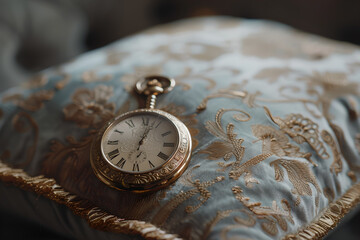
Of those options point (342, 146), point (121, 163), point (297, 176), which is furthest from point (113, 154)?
point (342, 146)

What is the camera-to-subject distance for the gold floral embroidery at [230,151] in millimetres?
398

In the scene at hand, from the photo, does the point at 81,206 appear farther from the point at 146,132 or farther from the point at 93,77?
the point at 93,77

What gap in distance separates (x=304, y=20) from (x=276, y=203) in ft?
3.39

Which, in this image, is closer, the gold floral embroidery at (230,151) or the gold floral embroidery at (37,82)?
the gold floral embroidery at (230,151)

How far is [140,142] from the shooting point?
415 mm

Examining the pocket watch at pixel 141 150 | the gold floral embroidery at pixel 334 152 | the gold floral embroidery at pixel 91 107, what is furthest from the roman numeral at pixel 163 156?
the gold floral embroidery at pixel 334 152

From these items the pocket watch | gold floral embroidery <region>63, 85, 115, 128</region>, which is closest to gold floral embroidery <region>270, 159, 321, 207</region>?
the pocket watch

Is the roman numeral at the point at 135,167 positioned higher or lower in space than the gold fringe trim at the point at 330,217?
higher

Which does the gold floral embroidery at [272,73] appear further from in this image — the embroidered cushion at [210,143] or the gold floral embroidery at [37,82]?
the gold floral embroidery at [37,82]

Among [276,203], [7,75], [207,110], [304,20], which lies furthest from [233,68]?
[304,20]

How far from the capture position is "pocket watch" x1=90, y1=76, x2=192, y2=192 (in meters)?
0.39

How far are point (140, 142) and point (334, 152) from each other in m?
0.27

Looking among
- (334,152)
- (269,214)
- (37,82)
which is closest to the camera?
(269,214)

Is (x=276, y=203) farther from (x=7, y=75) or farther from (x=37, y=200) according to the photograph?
(x=7, y=75)
